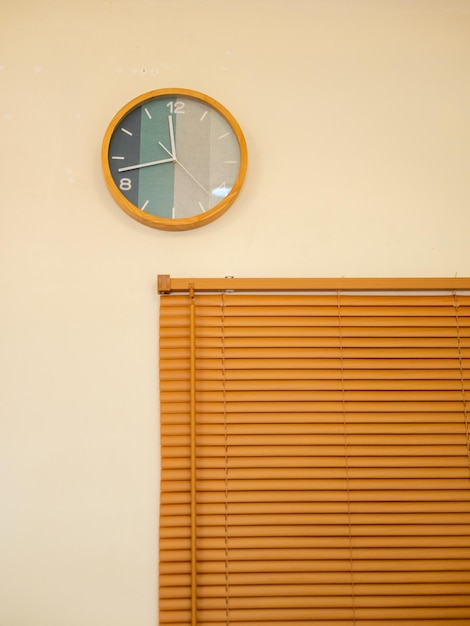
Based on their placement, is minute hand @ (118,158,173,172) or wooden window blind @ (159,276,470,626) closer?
wooden window blind @ (159,276,470,626)

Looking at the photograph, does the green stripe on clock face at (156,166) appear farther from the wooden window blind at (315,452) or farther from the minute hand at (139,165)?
the wooden window blind at (315,452)

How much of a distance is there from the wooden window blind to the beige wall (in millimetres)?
92

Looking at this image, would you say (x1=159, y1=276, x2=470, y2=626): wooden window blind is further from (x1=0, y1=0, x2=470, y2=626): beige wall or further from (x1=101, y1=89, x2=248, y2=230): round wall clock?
(x1=101, y1=89, x2=248, y2=230): round wall clock

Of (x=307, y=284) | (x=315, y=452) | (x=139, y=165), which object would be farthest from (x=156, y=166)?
(x=315, y=452)

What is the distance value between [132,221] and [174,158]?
262 millimetres

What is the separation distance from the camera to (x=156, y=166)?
1.95 metres

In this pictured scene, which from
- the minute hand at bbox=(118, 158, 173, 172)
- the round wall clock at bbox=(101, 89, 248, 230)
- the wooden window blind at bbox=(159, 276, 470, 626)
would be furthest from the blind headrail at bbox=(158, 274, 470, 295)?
the minute hand at bbox=(118, 158, 173, 172)

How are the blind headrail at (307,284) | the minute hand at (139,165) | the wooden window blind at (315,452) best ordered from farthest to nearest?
the minute hand at (139,165), the blind headrail at (307,284), the wooden window blind at (315,452)

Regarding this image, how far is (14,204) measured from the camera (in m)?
1.92

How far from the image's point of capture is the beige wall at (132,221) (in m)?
1.67

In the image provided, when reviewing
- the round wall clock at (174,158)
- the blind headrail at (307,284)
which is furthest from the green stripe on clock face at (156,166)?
the blind headrail at (307,284)

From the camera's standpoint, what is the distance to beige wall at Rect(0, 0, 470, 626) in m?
1.67

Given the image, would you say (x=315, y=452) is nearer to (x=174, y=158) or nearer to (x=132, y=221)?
(x=132, y=221)

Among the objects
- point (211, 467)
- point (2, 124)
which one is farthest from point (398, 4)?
point (211, 467)
